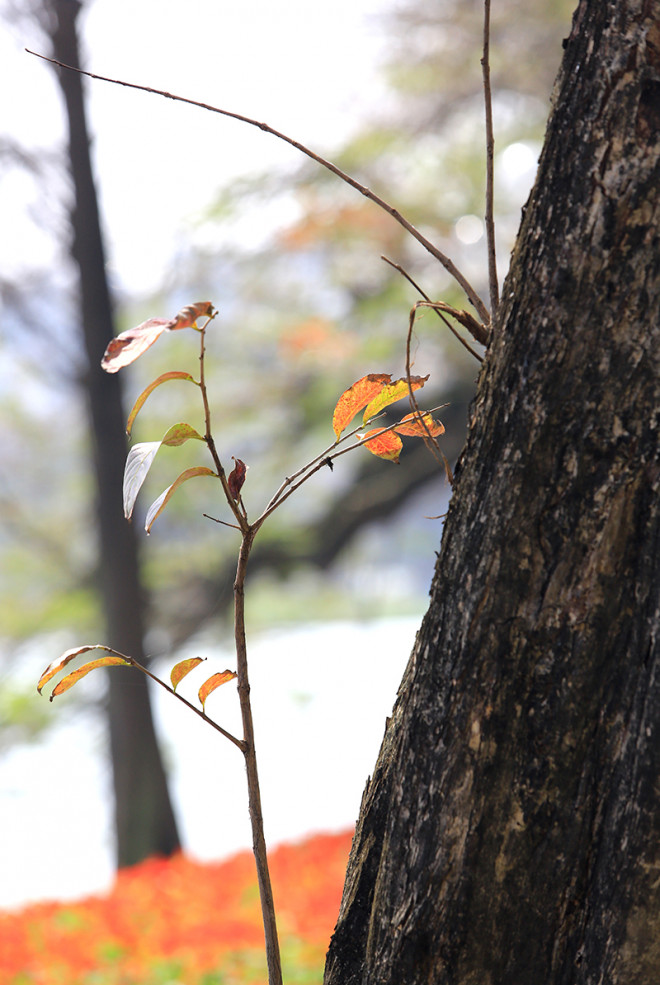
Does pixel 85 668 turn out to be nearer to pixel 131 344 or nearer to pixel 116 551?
pixel 131 344

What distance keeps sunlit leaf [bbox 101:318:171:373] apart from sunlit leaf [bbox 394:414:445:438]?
8.9 inches

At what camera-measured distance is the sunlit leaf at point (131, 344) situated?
0.45 m

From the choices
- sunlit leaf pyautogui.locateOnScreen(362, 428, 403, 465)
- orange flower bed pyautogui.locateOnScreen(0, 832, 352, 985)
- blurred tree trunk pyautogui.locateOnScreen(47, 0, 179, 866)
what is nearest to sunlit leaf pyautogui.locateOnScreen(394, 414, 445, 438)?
sunlit leaf pyautogui.locateOnScreen(362, 428, 403, 465)

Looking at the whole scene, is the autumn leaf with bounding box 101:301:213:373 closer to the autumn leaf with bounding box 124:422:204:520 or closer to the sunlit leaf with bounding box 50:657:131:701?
the autumn leaf with bounding box 124:422:204:520

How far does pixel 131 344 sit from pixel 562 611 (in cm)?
32

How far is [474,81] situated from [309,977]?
11.9ft

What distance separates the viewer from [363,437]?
0.63m

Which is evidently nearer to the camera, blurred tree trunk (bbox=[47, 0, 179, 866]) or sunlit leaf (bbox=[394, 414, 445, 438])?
sunlit leaf (bbox=[394, 414, 445, 438])

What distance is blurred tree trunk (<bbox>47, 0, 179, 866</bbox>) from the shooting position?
324 cm

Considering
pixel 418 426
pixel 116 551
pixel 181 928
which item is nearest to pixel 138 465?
pixel 418 426

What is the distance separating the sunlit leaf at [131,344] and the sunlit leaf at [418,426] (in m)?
0.23

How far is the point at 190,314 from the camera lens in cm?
44

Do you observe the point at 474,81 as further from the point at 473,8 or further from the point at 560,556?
the point at 560,556

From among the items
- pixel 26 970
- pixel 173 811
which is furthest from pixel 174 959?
pixel 173 811
